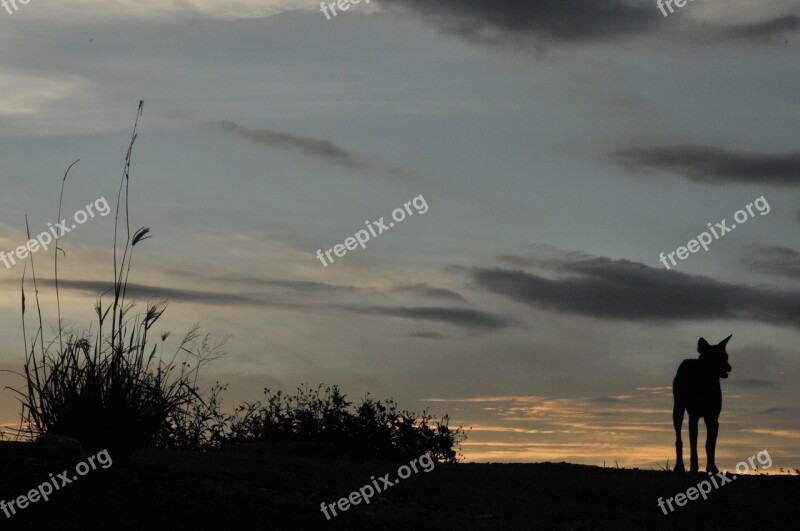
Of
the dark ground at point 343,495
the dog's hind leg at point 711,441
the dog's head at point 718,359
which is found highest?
the dog's head at point 718,359

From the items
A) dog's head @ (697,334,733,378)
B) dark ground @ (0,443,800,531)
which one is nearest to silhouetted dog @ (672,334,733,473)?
dog's head @ (697,334,733,378)

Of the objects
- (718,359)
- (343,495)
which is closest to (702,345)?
(718,359)

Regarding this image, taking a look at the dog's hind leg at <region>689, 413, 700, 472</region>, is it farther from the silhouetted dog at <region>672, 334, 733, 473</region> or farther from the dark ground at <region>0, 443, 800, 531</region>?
the dark ground at <region>0, 443, 800, 531</region>

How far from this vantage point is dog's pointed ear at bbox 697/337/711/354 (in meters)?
19.2

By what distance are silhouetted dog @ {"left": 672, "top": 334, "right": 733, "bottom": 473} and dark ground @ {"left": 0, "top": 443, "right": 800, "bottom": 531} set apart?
202 centimetres

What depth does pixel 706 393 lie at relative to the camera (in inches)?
752

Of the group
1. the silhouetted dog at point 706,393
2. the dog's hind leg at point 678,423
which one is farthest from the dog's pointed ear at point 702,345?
the dog's hind leg at point 678,423

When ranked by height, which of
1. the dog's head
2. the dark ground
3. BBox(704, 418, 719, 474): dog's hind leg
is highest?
the dog's head

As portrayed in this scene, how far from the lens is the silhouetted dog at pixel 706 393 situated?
19016mm

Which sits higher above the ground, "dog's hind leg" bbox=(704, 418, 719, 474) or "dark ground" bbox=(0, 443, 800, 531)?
"dog's hind leg" bbox=(704, 418, 719, 474)

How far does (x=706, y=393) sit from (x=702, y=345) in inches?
35.7

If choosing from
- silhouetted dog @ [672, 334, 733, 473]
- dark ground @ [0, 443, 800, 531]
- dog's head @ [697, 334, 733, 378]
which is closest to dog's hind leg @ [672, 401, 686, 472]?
silhouetted dog @ [672, 334, 733, 473]

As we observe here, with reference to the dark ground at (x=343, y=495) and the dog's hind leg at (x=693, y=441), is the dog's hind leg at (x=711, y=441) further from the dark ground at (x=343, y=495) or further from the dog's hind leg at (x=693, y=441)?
the dark ground at (x=343, y=495)

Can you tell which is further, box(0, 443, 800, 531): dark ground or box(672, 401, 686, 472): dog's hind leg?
box(672, 401, 686, 472): dog's hind leg
